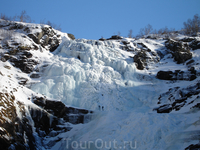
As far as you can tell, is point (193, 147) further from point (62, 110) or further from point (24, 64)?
point (24, 64)

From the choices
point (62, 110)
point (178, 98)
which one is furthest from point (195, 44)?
point (62, 110)

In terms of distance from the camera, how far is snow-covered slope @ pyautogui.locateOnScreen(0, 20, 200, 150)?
1395cm

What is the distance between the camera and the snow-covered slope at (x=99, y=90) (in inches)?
549

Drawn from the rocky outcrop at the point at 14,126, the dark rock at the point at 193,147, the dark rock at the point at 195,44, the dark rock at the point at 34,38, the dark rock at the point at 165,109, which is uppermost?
the dark rock at the point at 195,44

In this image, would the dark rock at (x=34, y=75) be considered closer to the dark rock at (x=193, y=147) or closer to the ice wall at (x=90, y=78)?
the ice wall at (x=90, y=78)

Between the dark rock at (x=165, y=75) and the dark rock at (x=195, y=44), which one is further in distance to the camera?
the dark rock at (x=195, y=44)

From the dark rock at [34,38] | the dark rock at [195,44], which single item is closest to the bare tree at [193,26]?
the dark rock at [195,44]

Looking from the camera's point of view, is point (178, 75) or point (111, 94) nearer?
point (111, 94)

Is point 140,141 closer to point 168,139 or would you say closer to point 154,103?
point 168,139

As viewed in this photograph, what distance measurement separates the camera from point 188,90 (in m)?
19.0

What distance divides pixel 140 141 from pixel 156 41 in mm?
27780

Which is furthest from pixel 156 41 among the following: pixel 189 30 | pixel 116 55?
pixel 189 30

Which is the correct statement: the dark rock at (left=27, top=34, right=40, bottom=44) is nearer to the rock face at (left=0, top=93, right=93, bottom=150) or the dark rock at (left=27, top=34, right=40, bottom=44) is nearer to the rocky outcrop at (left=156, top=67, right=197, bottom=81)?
the rock face at (left=0, top=93, right=93, bottom=150)

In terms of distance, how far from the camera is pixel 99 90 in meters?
22.0
